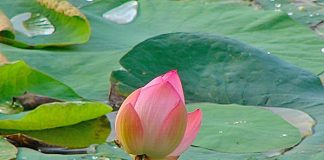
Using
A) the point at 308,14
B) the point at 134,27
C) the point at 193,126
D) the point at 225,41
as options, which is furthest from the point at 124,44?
the point at 193,126

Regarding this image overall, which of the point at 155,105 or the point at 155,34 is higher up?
the point at 155,105

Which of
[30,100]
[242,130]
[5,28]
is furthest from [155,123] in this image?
[5,28]

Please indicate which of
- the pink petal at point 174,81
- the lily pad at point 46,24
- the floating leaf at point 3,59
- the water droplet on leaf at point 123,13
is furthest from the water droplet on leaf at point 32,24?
the pink petal at point 174,81

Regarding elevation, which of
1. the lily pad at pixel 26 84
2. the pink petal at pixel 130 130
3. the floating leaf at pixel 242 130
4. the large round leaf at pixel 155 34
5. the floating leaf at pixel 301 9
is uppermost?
the pink petal at pixel 130 130

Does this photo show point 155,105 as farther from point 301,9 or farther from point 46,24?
point 301,9

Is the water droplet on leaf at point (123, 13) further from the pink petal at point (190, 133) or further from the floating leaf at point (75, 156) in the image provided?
the pink petal at point (190, 133)

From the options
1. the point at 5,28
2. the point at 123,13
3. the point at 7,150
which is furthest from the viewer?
the point at 123,13

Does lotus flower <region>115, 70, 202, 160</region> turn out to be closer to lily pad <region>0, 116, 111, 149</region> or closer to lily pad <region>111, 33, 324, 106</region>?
lily pad <region>0, 116, 111, 149</region>
